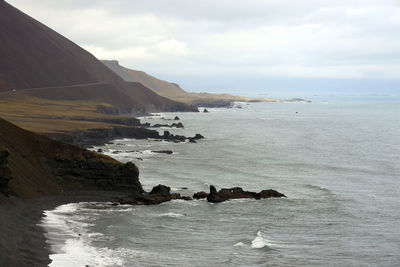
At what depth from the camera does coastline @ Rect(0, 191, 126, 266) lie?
3656 centimetres

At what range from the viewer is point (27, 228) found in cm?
4466

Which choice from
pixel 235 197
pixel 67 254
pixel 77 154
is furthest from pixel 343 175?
pixel 67 254

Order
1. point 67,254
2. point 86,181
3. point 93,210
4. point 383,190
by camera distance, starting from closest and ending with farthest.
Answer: point 67,254, point 93,210, point 86,181, point 383,190

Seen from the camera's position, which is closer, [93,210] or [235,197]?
[93,210]

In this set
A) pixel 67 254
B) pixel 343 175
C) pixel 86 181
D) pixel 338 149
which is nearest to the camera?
pixel 67 254

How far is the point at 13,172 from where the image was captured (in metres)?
56.4

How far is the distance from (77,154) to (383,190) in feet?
126

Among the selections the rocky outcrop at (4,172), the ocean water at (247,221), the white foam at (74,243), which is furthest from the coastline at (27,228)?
the rocky outcrop at (4,172)

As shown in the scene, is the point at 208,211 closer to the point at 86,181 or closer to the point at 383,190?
the point at 86,181

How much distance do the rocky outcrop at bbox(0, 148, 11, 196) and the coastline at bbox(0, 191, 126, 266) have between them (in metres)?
1.25

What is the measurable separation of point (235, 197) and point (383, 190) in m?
21.2

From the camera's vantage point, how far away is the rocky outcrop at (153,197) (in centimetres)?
5997

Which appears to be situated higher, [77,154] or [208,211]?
[77,154]

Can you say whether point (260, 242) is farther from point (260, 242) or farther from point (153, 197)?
point (153, 197)
